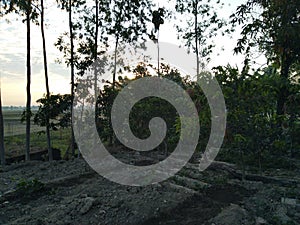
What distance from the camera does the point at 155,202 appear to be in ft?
16.3

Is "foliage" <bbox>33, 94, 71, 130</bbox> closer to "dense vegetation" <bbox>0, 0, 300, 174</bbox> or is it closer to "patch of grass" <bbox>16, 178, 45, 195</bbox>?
"dense vegetation" <bbox>0, 0, 300, 174</bbox>

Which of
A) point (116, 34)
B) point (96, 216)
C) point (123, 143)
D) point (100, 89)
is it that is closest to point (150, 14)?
point (116, 34)

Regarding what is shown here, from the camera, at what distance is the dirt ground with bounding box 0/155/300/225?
4441 mm

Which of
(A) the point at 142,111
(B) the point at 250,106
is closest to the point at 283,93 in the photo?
(B) the point at 250,106

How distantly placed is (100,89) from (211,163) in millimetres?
5225

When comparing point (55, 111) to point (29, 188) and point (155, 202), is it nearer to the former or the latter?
point (29, 188)

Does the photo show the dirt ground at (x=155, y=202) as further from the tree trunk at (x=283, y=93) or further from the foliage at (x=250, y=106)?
the tree trunk at (x=283, y=93)

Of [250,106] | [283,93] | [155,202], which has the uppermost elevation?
[283,93]

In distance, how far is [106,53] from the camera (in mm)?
11906

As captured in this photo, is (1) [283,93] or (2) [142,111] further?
(2) [142,111]

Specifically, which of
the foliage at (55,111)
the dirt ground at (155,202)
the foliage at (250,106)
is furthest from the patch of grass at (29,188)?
the foliage at (55,111)

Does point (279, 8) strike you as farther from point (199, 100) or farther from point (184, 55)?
point (184, 55)

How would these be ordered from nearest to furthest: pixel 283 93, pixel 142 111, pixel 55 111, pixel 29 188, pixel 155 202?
pixel 155 202 → pixel 29 188 → pixel 283 93 → pixel 142 111 → pixel 55 111

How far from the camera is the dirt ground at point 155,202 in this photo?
14.6 feet
